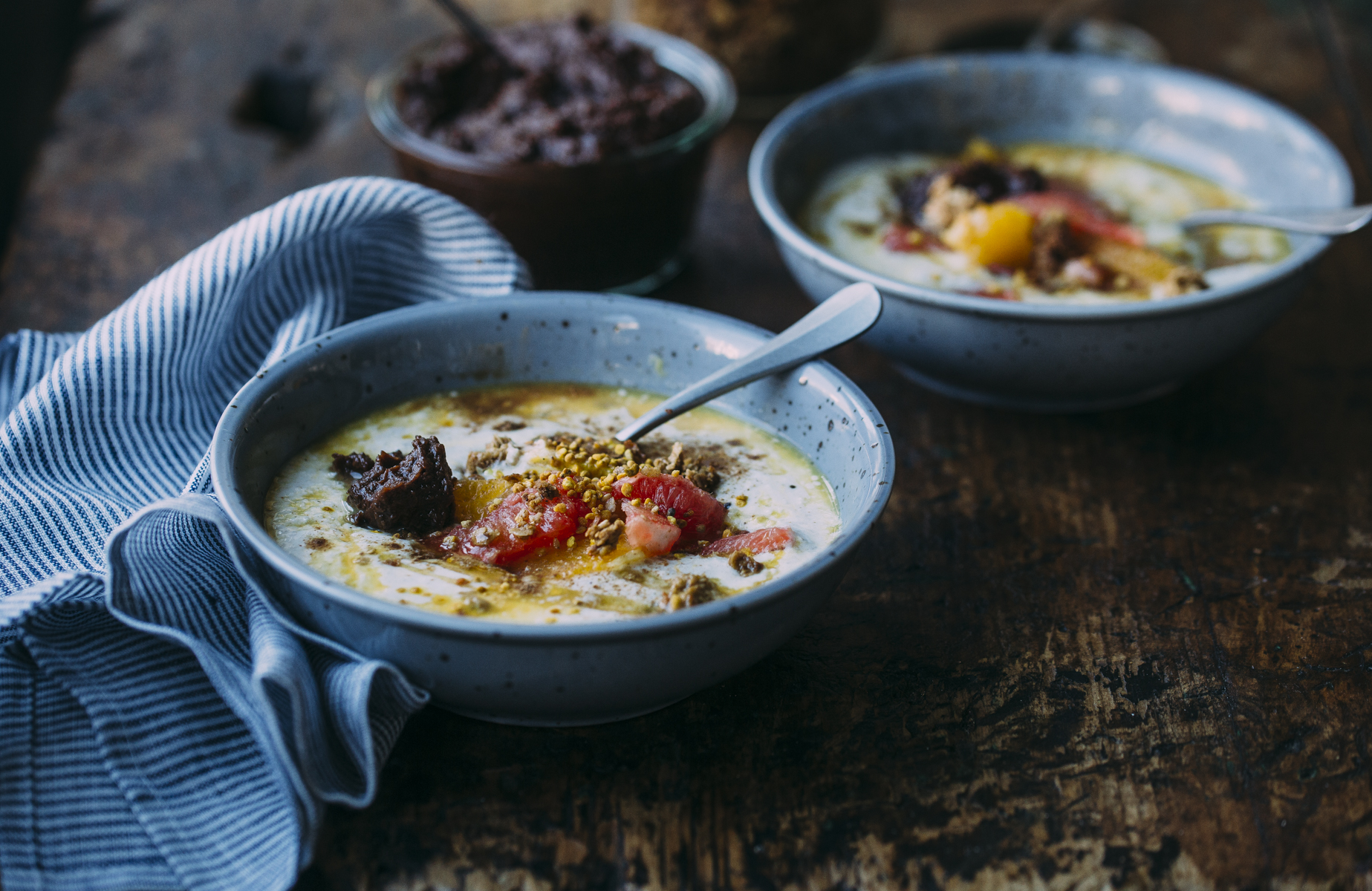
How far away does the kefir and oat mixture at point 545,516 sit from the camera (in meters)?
1.38

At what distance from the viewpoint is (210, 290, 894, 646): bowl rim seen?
1.18m

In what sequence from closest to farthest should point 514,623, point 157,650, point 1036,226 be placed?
point 514,623 → point 157,650 → point 1036,226

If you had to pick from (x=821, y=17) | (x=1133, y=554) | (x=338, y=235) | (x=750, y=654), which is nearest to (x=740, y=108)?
(x=821, y=17)

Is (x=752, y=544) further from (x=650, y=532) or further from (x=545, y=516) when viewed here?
(x=545, y=516)

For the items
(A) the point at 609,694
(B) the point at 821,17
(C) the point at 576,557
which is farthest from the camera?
(B) the point at 821,17

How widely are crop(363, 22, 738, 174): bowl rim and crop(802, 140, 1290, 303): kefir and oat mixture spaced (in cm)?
28

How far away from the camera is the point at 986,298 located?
1834 mm

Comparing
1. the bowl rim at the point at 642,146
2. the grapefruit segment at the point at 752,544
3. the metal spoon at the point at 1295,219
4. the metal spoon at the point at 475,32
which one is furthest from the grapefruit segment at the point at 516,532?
the metal spoon at the point at 1295,219

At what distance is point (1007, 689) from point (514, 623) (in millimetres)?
657

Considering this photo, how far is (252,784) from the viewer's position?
1.29 m

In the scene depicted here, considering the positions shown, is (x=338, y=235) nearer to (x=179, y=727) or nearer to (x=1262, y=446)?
(x=179, y=727)

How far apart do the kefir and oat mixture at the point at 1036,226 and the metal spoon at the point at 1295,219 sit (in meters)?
0.04

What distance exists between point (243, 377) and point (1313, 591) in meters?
1.65

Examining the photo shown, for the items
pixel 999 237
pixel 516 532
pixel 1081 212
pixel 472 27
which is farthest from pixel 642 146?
pixel 516 532
